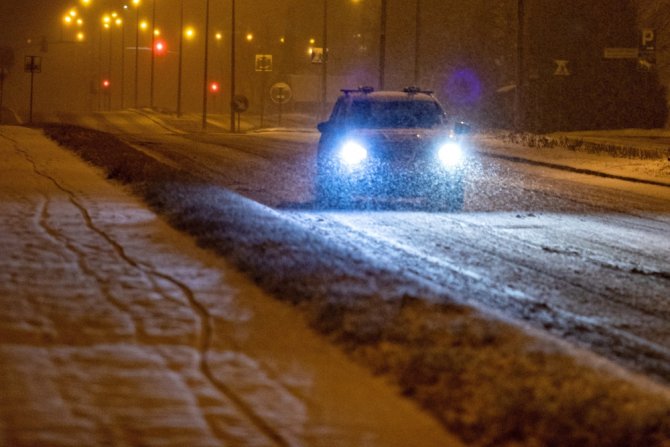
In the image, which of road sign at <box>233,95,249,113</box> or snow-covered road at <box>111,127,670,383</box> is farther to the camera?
road sign at <box>233,95,249,113</box>

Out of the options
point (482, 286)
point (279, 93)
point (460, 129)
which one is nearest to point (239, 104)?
point (279, 93)

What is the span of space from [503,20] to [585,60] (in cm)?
1100

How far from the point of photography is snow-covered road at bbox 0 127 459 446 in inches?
242

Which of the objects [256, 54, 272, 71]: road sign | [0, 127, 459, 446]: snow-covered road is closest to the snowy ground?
[0, 127, 459, 446]: snow-covered road

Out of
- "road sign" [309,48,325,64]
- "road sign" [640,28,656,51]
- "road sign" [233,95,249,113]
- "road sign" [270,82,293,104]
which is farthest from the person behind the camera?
"road sign" [233,95,249,113]

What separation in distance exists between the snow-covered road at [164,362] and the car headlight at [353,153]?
6.55 meters

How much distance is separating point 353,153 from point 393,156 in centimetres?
64

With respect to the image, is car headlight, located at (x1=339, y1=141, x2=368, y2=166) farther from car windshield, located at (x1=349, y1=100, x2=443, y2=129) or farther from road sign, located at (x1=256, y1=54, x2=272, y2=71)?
road sign, located at (x1=256, y1=54, x2=272, y2=71)

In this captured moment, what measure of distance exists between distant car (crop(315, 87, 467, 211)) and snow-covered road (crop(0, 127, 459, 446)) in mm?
6536

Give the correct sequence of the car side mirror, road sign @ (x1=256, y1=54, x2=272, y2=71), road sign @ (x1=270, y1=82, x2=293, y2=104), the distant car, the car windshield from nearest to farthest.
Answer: the distant car, the car side mirror, the car windshield, road sign @ (x1=270, y1=82, x2=293, y2=104), road sign @ (x1=256, y1=54, x2=272, y2=71)

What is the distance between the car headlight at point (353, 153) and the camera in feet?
60.5

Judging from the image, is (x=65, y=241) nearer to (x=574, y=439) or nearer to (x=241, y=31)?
(x=574, y=439)

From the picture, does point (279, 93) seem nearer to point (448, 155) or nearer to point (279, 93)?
point (279, 93)

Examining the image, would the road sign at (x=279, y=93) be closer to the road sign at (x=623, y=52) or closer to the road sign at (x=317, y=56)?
the road sign at (x=317, y=56)
